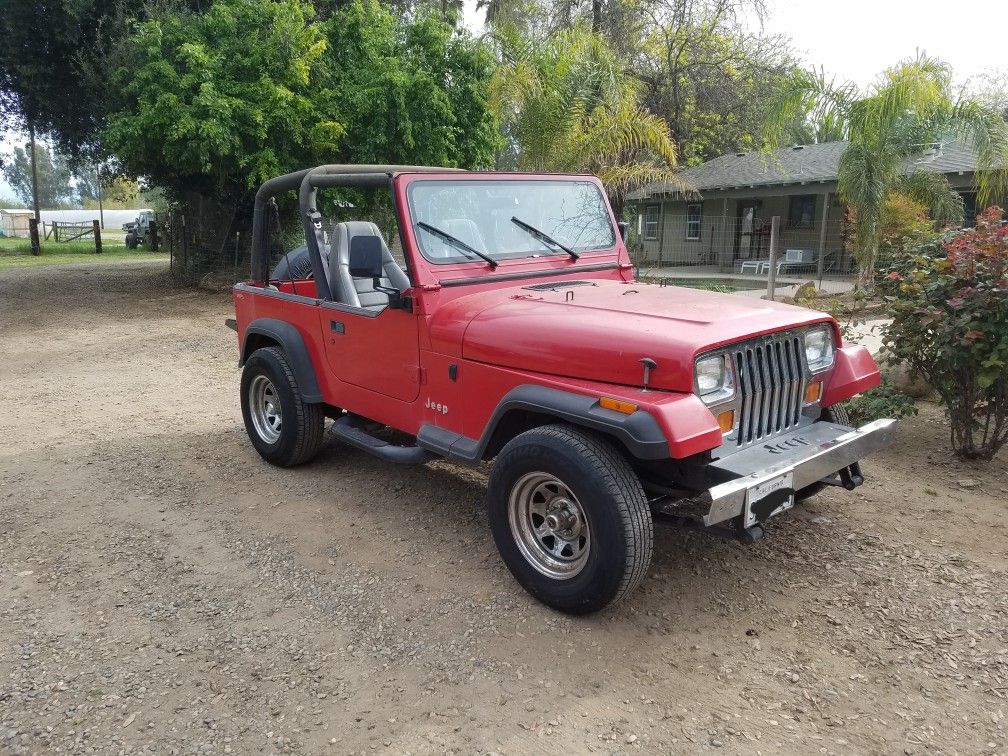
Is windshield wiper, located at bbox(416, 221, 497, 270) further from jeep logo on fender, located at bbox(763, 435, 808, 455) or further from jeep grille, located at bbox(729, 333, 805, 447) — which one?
jeep logo on fender, located at bbox(763, 435, 808, 455)

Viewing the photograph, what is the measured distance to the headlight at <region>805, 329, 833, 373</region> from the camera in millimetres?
3764

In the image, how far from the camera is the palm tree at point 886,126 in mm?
11008

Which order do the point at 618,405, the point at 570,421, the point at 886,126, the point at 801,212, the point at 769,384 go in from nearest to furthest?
the point at 618,405 → the point at 570,421 → the point at 769,384 → the point at 886,126 → the point at 801,212

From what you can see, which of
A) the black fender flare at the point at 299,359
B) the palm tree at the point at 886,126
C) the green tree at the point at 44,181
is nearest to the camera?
the black fender flare at the point at 299,359

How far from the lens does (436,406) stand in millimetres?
3943

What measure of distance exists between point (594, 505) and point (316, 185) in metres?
2.79

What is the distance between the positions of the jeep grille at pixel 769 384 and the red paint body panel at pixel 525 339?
98 millimetres

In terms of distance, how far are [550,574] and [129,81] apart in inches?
505

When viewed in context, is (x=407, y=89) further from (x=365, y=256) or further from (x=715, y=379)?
(x=715, y=379)

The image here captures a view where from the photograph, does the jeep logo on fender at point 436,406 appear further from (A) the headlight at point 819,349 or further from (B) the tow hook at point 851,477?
(B) the tow hook at point 851,477

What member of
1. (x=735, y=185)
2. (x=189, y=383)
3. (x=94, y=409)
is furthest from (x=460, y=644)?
(x=735, y=185)

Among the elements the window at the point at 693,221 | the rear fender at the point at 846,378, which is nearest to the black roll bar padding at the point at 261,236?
the rear fender at the point at 846,378

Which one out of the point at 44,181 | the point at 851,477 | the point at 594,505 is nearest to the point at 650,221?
the point at 851,477

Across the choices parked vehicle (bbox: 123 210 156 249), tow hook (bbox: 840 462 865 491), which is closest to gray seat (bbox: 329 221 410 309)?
tow hook (bbox: 840 462 865 491)
